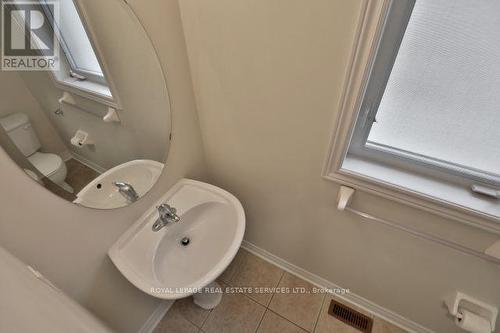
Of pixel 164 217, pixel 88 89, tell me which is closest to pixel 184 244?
pixel 164 217

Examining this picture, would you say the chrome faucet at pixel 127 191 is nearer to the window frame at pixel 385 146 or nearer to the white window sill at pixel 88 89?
the white window sill at pixel 88 89

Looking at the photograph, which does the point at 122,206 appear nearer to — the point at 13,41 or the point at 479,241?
the point at 13,41

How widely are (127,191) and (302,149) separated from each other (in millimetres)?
748

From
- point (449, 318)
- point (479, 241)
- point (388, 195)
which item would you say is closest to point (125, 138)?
point (388, 195)

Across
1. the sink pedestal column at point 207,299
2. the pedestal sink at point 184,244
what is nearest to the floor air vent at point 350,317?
the sink pedestal column at point 207,299

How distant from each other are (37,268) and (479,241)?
1492 millimetres

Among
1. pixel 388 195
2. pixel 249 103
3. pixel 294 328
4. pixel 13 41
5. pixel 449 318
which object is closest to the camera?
pixel 13 41

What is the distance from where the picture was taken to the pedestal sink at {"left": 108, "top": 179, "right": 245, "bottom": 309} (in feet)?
2.85

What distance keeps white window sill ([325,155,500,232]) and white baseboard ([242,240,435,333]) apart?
32.5 inches

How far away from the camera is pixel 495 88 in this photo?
2.03 ft

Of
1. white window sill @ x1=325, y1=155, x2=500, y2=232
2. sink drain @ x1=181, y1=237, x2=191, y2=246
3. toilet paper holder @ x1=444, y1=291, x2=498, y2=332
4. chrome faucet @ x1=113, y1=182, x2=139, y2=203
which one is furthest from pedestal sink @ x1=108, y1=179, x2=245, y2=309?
toilet paper holder @ x1=444, y1=291, x2=498, y2=332

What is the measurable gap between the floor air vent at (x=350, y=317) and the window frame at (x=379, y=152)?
90 centimetres

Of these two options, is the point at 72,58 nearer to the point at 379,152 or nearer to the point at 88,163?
the point at 88,163

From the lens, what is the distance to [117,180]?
0.90 meters
